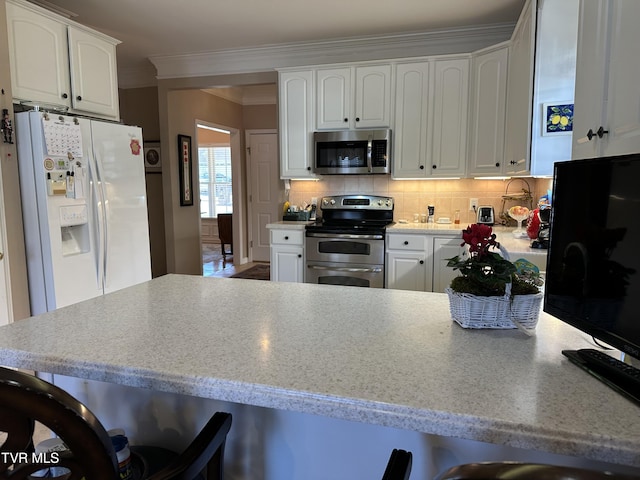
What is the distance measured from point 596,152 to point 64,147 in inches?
110

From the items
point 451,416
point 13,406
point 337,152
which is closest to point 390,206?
point 337,152

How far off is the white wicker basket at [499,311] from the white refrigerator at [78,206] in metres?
2.47

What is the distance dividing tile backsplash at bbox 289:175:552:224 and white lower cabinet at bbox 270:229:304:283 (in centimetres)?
64

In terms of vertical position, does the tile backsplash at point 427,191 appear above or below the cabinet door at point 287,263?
above

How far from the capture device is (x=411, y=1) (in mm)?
3109

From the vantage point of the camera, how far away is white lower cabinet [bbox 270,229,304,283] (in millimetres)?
3824

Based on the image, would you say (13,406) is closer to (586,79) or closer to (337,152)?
(586,79)

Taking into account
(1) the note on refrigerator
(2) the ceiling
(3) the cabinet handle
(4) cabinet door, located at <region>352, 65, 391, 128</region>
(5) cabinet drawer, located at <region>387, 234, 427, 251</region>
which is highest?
(2) the ceiling

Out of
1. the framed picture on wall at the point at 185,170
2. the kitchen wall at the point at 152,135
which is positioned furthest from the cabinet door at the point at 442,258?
the kitchen wall at the point at 152,135

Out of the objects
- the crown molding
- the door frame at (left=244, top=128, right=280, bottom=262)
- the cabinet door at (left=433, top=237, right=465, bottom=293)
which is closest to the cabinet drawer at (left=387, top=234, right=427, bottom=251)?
the cabinet door at (left=433, top=237, right=465, bottom=293)

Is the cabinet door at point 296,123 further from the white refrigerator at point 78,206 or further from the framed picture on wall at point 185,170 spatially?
the framed picture on wall at point 185,170

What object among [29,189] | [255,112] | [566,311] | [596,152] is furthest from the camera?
[255,112]

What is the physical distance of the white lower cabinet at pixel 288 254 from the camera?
382cm

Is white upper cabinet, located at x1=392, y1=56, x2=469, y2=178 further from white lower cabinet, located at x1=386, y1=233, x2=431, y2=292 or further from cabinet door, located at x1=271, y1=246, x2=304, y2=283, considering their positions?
cabinet door, located at x1=271, y1=246, x2=304, y2=283
